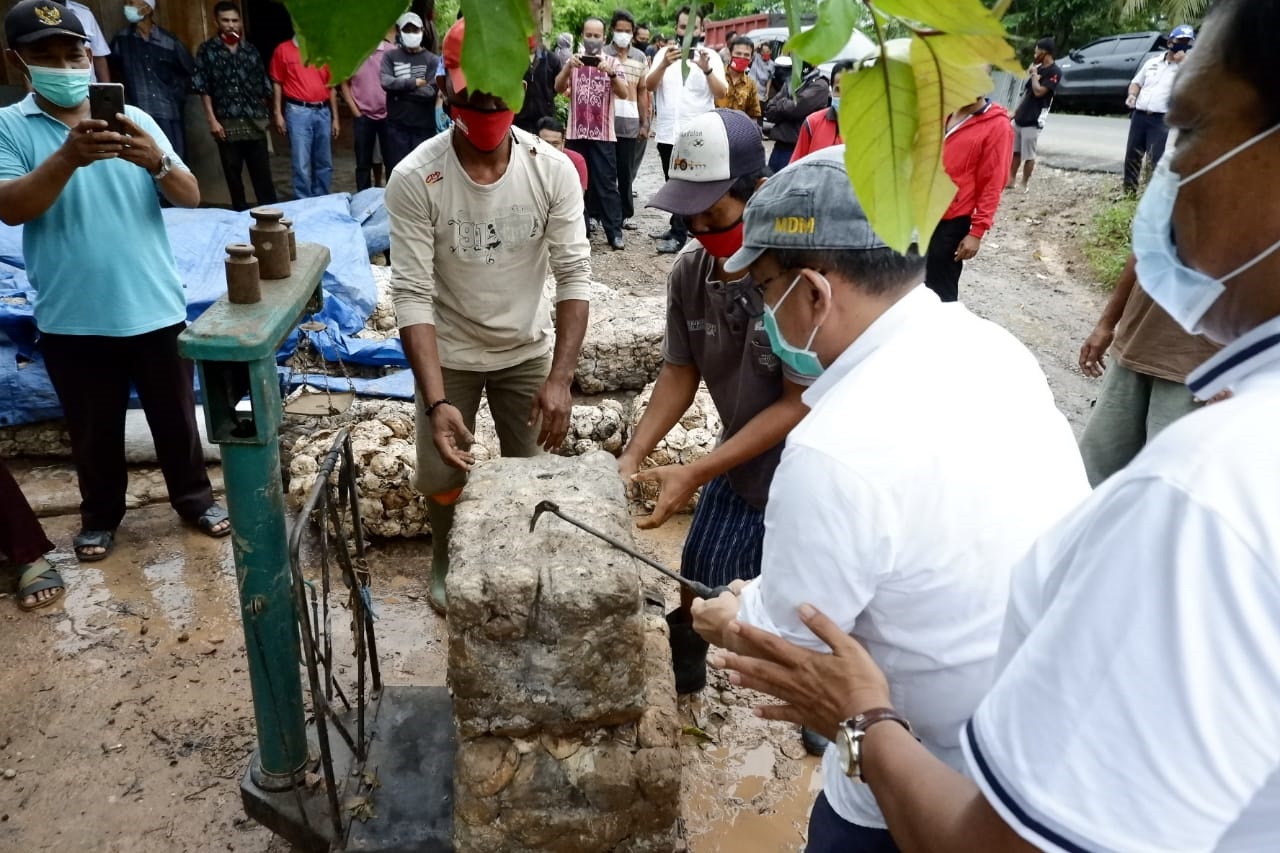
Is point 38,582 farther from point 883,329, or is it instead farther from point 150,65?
point 150,65

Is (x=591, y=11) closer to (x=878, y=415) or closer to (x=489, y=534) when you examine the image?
(x=489, y=534)

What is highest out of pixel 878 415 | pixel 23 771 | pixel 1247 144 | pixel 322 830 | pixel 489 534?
pixel 1247 144

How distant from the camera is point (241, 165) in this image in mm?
7625

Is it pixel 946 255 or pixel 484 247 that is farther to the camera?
pixel 946 255

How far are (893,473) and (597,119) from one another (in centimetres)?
726

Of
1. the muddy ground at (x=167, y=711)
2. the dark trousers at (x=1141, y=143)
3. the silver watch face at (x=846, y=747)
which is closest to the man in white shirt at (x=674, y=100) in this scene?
the dark trousers at (x=1141, y=143)

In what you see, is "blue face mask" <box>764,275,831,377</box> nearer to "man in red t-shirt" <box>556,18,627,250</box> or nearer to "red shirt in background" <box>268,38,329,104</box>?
"man in red t-shirt" <box>556,18,627,250</box>

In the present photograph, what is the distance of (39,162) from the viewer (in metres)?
3.20

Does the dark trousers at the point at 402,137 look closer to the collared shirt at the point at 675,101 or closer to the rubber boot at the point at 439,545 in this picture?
the collared shirt at the point at 675,101

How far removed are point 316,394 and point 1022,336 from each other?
208 inches

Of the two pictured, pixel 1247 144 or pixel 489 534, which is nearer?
pixel 1247 144

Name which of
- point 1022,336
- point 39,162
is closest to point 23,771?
point 39,162

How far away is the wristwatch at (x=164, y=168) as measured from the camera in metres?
3.19

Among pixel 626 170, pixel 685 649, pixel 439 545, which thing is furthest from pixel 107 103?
pixel 626 170
